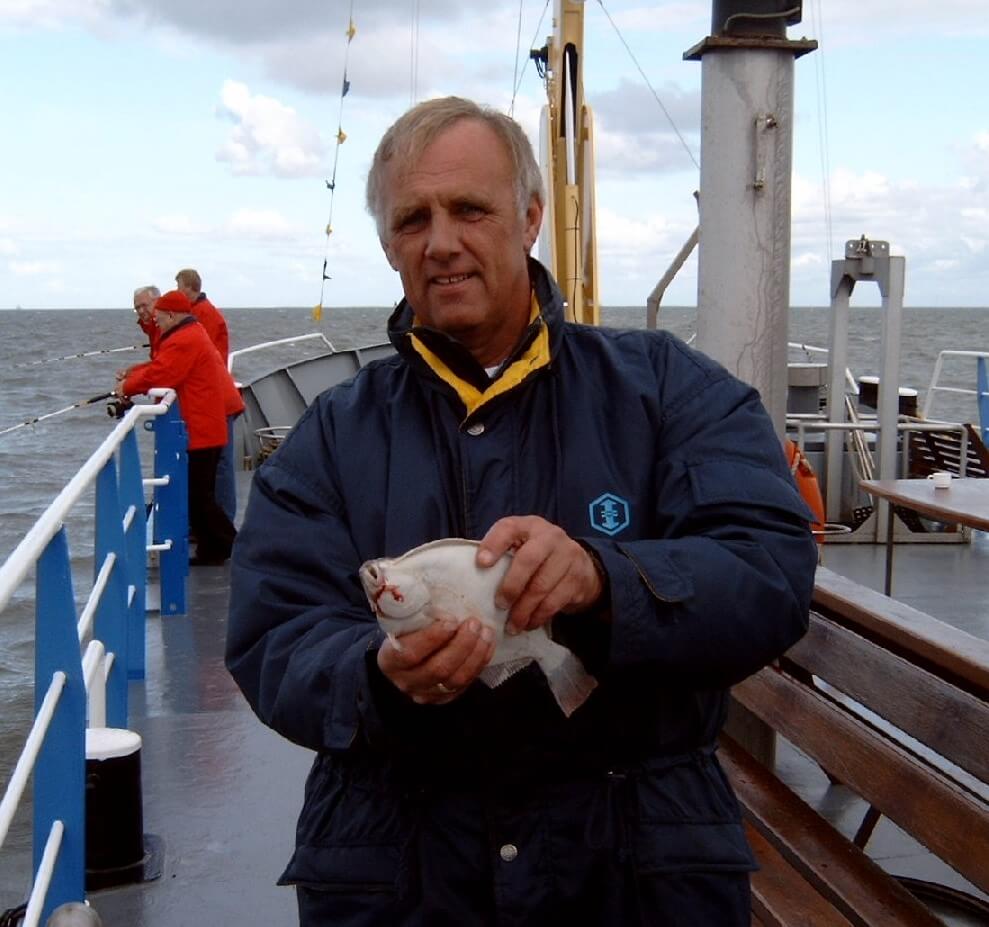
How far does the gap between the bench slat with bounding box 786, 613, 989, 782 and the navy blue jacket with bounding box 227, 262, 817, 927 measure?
0.91 m

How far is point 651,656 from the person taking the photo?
176 cm

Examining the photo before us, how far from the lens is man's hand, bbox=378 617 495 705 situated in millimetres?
1600

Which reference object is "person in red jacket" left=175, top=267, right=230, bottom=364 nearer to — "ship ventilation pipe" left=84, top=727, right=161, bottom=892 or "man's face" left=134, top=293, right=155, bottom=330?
"man's face" left=134, top=293, right=155, bottom=330

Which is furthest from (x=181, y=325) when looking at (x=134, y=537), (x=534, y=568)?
(x=534, y=568)

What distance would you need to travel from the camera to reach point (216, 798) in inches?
181

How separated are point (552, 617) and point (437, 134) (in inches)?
28.0

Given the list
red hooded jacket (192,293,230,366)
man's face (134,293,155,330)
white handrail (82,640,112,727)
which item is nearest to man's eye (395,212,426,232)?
white handrail (82,640,112,727)

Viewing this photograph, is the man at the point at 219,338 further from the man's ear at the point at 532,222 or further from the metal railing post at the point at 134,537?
the man's ear at the point at 532,222

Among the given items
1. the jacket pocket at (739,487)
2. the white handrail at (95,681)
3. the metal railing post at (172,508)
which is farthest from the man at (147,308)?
the jacket pocket at (739,487)

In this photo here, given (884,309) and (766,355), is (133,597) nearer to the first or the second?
(766,355)

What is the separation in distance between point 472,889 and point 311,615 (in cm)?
42

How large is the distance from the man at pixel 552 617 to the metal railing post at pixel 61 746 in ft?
4.71

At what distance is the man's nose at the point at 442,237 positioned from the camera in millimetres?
1984

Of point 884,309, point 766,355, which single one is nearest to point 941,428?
point 884,309
